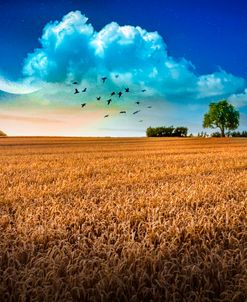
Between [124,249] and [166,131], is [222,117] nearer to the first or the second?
[166,131]

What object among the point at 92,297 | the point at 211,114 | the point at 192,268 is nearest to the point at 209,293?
the point at 192,268

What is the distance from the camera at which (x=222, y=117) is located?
328 ft

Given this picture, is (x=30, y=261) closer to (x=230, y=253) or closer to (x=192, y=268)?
(x=192, y=268)

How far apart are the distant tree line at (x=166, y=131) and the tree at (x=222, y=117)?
1471cm

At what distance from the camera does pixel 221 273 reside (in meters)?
4.00

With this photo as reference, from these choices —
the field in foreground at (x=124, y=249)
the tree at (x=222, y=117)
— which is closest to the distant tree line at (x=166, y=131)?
the tree at (x=222, y=117)

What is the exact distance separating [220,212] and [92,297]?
3425mm

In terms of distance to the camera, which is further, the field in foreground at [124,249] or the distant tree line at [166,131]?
the distant tree line at [166,131]

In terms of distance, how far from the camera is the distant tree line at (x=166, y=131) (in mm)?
86750

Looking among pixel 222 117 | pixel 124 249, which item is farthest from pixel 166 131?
pixel 124 249

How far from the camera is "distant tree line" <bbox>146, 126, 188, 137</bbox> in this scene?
86.8 meters

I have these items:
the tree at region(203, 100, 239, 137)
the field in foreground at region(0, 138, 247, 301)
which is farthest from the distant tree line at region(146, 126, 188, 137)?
the field in foreground at region(0, 138, 247, 301)

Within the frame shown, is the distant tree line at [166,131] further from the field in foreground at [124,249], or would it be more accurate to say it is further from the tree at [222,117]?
the field in foreground at [124,249]

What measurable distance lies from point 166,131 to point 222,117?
62.9ft
